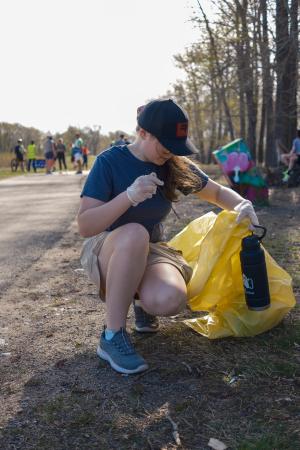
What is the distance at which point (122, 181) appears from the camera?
2.95m

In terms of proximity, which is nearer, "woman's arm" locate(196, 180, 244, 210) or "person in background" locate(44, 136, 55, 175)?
"woman's arm" locate(196, 180, 244, 210)

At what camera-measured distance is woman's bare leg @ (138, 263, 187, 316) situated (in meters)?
2.83

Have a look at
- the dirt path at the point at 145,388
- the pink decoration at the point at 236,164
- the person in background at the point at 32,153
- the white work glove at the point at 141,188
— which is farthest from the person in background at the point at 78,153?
the white work glove at the point at 141,188

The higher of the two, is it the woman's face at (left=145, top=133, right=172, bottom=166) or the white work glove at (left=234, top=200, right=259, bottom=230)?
the woman's face at (left=145, top=133, right=172, bottom=166)

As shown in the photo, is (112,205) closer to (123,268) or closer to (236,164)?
(123,268)

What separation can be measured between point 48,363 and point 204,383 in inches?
33.0

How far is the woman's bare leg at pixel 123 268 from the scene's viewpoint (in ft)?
9.23

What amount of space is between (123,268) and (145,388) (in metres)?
0.59

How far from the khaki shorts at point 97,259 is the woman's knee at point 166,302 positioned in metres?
0.24

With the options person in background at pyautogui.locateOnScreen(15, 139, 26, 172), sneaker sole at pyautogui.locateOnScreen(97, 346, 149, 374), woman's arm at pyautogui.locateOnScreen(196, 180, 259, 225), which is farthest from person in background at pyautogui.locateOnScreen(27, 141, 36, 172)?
sneaker sole at pyautogui.locateOnScreen(97, 346, 149, 374)

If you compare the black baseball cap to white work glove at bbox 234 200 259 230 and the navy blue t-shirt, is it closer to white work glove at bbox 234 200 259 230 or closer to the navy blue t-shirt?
the navy blue t-shirt

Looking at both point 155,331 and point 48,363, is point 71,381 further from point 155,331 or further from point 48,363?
point 155,331

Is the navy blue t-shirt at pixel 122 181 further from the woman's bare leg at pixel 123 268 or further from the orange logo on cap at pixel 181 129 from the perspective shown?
the orange logo on cap at pixel 181 129

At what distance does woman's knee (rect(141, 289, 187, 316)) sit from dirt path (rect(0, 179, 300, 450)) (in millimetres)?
276
